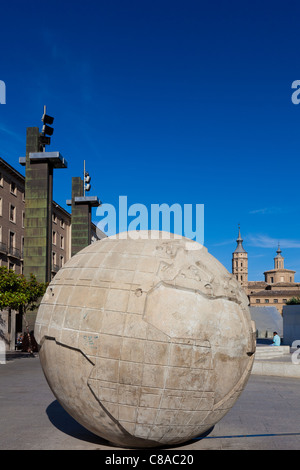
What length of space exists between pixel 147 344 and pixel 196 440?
2.53 m

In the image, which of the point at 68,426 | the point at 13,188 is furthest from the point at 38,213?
the point at 68,426

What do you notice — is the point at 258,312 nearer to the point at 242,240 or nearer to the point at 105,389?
the point at 105,389

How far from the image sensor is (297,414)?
993cm

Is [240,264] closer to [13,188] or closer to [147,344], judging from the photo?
[13,188]

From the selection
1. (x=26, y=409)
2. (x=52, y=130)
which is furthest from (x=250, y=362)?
(x=52, y=130)

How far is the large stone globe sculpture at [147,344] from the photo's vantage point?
5.97m

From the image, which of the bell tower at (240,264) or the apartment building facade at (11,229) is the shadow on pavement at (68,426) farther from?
the bell tower at (240,264)

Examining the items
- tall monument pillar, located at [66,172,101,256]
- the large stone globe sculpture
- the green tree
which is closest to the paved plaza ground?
the large stone globe sculpture

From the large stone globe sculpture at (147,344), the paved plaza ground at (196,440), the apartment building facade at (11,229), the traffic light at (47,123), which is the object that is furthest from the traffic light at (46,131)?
the large stone globe sculpture at (147,344)

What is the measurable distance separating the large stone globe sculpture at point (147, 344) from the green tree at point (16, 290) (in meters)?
17.2

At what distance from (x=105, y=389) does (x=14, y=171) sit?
35697 mm

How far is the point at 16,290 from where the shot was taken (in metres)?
24.8

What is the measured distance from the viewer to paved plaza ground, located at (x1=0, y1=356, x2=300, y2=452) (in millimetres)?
7094

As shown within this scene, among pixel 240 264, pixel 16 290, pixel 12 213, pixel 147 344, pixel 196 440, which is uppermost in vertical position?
pixel 240 264
